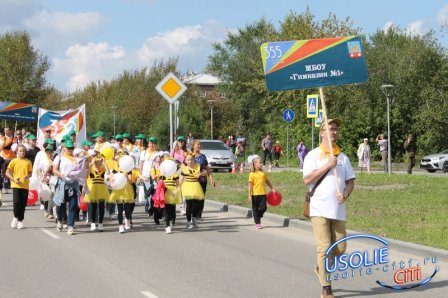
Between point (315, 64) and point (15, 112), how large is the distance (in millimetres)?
23406

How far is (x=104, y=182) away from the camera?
13.5 meters

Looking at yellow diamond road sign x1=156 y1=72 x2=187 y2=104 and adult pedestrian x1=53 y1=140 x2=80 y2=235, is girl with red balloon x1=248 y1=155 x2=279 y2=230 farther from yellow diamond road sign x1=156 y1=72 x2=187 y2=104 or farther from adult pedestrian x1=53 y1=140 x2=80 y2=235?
yellow diamond road sign x1=156 y1=72 x2=187 y2=104

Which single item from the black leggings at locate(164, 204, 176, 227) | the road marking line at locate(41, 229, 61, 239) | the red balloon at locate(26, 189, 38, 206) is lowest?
the road marking line at locate(41, 229, 61, 239)

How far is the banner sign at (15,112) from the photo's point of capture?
2908cm

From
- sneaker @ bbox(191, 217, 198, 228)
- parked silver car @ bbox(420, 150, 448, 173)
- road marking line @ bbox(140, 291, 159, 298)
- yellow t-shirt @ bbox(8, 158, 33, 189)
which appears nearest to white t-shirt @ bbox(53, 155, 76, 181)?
yellow t-shirt @ bbox(8, 158, 33, 189)

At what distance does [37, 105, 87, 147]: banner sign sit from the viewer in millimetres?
21406

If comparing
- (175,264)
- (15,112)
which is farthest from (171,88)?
(15,112)

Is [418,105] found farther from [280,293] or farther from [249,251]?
[280,293]

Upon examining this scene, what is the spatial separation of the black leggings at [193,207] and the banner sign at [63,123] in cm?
824

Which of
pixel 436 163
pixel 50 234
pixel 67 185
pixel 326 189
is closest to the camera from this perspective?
pixel 326 189

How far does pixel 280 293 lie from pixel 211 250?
3.42 meters

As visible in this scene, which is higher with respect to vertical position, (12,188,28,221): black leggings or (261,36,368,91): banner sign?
(261,36,368,91): banner sign

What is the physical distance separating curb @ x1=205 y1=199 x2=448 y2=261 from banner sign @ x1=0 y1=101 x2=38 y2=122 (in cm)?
1338

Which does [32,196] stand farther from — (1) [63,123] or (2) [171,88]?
(1) [63,123]
